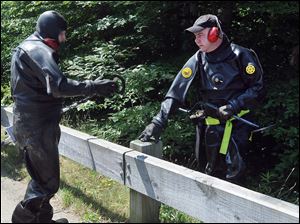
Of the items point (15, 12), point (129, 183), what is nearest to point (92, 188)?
point (129, 183)

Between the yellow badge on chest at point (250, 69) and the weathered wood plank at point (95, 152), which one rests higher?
the yellow badge on chest at point (250, 69)

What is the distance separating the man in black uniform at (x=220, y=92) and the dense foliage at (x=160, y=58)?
1530 millimetres

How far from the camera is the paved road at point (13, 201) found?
172 inches

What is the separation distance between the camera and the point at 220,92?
365 centimetres

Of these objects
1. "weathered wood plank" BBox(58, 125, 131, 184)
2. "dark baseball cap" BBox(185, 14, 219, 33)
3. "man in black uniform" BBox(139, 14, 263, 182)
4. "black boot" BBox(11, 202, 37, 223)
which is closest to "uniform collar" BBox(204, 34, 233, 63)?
"man in black uniform" BBox(139, 14, 263, 182)

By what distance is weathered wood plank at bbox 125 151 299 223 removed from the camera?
9.32ft

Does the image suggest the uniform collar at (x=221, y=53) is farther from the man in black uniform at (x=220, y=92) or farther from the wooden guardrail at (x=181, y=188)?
the wooden guardrail at (x=181, y=188)

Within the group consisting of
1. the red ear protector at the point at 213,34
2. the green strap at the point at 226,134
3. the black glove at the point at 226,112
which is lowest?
the green strap at the point at 226,134

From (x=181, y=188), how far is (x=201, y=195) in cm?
19

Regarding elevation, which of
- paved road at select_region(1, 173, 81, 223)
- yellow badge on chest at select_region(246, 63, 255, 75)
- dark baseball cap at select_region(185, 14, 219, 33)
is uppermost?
dark baseball cap at select_region(185, 14, 219, 33)

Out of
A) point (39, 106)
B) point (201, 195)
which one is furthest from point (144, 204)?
point (39, 106)

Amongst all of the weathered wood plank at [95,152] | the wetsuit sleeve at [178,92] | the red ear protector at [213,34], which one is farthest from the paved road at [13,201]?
the red ear protector at [213,34]

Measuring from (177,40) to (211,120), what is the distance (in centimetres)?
401

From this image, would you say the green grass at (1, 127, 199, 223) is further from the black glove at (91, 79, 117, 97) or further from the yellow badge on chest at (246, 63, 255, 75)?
the yellow badge on chest at (246, 63, 255, 75)
